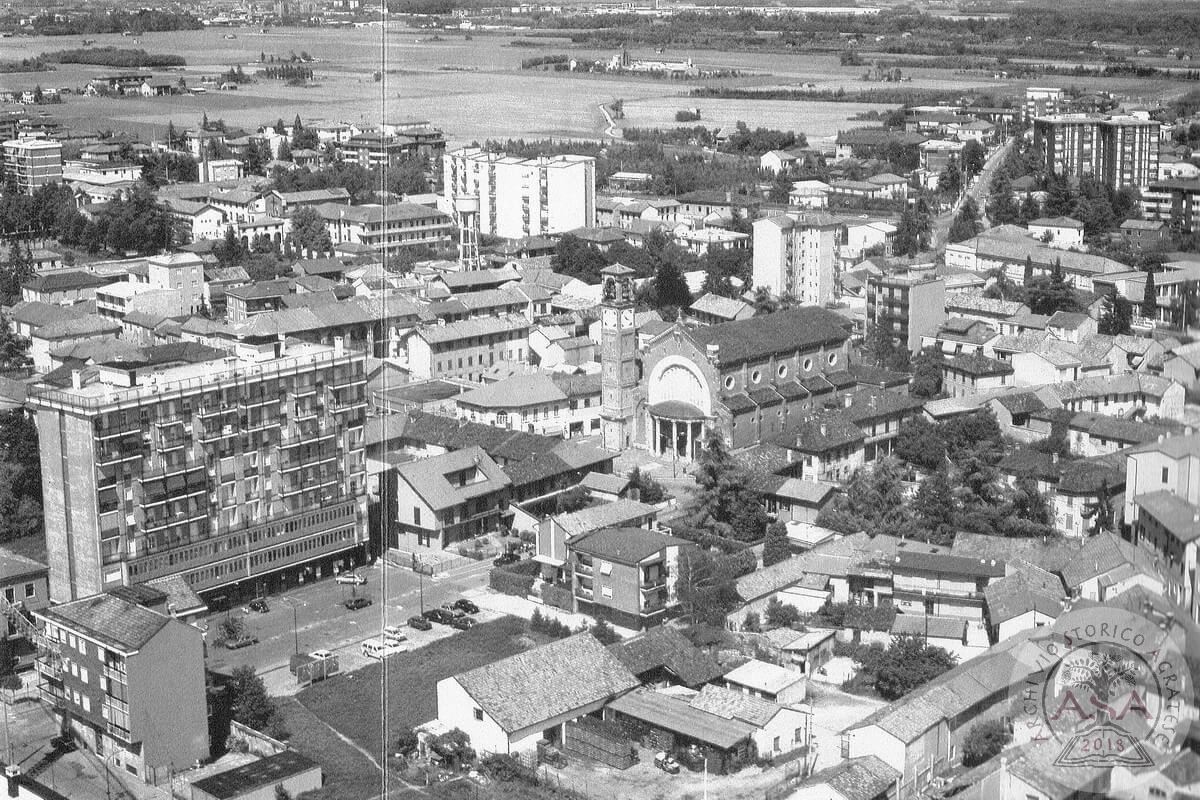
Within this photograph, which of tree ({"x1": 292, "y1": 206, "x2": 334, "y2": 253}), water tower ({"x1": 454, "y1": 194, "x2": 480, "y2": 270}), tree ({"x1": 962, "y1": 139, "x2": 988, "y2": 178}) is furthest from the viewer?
tree ({"x1": 962, "y1": 139, "x2": 988, "y2": 178})

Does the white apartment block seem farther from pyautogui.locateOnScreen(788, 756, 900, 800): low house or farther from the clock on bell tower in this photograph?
pyautogui.locateOnScreen(788, 756, 900, 800): low house

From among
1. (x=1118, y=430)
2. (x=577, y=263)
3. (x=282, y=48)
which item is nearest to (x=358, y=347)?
(x=577, y=263)

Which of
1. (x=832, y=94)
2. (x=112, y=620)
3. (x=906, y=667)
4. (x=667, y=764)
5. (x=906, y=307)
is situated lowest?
(x=667, y=764)

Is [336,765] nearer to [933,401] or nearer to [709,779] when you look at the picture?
[709,779]

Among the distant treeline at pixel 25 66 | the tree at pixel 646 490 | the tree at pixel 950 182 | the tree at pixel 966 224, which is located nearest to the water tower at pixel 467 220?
the tree at pixel 966 224

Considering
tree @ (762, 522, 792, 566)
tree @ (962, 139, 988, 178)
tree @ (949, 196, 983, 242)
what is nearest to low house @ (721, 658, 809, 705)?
tree @ (762, 522, 792, 566)

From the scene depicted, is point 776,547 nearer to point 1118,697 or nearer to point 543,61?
point 1118,697

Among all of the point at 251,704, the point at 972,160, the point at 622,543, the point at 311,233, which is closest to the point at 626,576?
the point at 622,543
